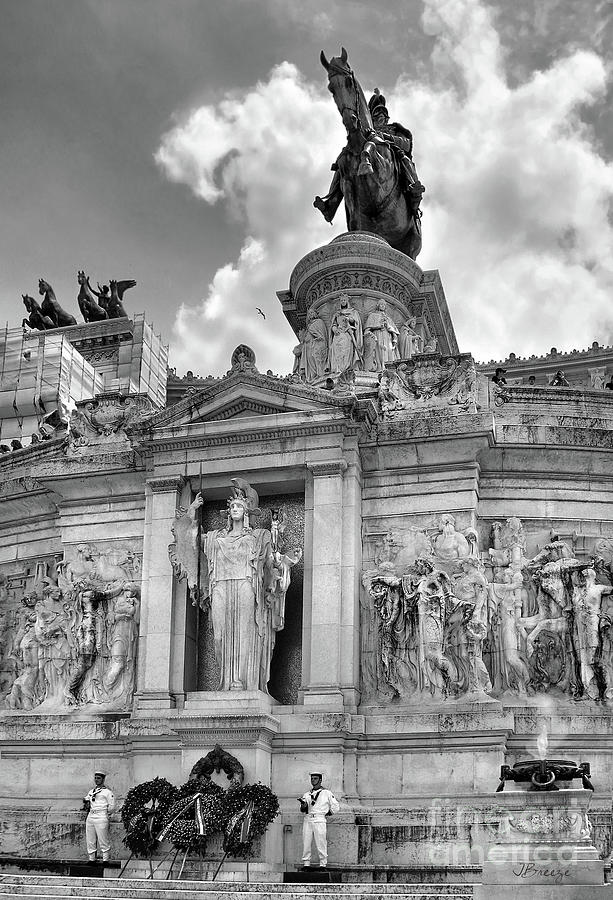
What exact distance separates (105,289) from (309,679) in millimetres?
63188

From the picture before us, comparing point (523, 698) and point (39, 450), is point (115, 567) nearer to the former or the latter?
point (39, 450)

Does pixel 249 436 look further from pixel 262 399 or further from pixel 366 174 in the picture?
pixel 366 174

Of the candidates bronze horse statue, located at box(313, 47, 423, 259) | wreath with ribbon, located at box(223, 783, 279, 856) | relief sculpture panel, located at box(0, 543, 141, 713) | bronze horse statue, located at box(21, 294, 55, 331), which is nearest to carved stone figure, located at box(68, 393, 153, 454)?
relief sculpture panel, located at box(0, 543, 141, 713)

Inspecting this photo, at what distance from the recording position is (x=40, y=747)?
25.8 metres

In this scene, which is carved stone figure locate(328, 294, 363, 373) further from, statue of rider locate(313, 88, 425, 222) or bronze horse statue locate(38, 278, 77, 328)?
bronze horse statue locate(38, 278, 77, 328)

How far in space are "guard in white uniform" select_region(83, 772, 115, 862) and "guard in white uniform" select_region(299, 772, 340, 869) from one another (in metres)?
4.08

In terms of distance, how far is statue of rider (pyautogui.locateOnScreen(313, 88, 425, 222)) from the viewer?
38.0 m

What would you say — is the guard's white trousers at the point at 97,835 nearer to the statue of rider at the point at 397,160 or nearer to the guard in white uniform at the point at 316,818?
the guard in white uniform at the point at 316,818

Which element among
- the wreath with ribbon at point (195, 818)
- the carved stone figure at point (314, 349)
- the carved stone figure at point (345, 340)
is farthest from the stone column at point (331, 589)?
the carved stone figure at point (314, 349)

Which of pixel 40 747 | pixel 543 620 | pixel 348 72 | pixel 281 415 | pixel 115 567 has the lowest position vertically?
pixel 40 747

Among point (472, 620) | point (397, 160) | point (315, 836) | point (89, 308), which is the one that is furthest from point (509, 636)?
point (89, 308)

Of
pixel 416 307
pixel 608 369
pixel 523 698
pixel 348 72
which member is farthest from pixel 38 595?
pixel 608 369

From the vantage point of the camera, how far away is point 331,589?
24.6 meters

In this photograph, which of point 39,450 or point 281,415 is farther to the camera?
point 39,450
